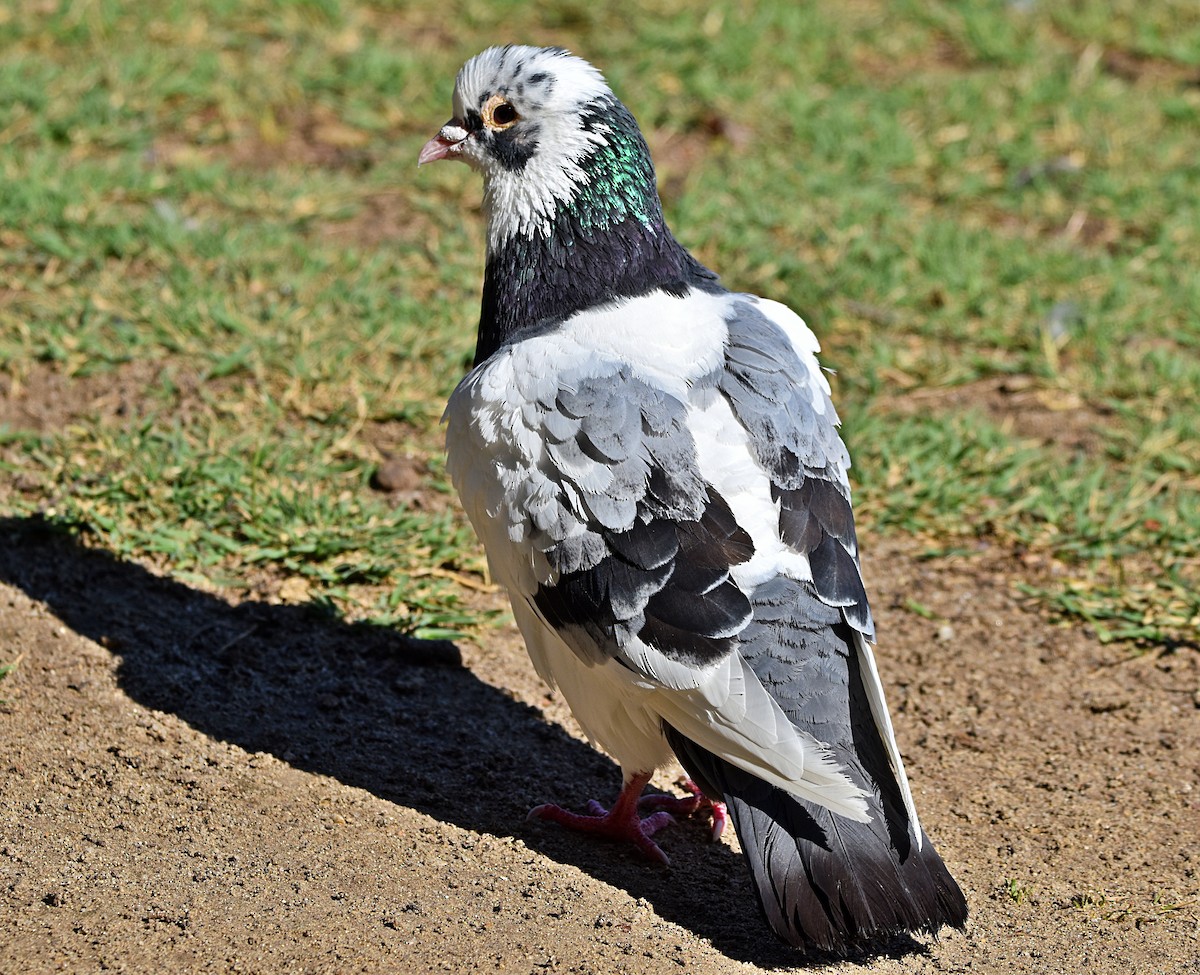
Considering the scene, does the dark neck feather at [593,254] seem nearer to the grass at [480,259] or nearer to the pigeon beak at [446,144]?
the pigeon beak at [446,144]

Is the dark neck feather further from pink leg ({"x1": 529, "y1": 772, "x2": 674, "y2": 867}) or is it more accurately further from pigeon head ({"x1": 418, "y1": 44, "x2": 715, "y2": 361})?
pink leg ({"x1": 529, "y1": 772, "x2": 674, "y2": 867})

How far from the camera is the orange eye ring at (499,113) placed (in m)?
3.81

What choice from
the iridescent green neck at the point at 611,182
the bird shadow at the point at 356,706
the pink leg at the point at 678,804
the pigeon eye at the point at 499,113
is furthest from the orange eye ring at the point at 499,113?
the pink leg at the point at 678,804

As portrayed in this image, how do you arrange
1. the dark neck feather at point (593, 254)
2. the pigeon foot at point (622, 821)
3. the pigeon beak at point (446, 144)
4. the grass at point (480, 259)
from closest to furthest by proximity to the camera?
the pigeon foot at point (622, 821) → the dark neck feather at point (593, 254) → the pigeon beak at point (446, 144) → the grass at point (480, 259)

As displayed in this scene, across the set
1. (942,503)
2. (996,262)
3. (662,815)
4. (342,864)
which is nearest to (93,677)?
(342,864)

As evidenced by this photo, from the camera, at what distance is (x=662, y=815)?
12.4 feet

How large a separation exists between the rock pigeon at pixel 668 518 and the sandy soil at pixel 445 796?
29cm

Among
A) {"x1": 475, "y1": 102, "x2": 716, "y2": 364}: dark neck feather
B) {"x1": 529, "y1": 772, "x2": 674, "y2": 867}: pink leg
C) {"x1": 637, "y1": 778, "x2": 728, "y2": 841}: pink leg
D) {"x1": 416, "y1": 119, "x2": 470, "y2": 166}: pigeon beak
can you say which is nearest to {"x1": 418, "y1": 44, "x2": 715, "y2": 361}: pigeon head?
{"x1": 475, "y1": 102, "x2": 716, "y2": 364}: dark neck feather

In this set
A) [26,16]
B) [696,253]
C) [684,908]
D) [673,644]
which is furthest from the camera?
[26,16]

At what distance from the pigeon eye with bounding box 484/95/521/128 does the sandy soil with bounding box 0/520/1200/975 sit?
61.8 inches

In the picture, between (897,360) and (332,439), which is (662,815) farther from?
(897,360)

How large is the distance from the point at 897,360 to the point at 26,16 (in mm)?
4763

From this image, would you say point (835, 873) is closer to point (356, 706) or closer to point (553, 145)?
point (356, 706)

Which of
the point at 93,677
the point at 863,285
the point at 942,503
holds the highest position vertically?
the point at 863,285
